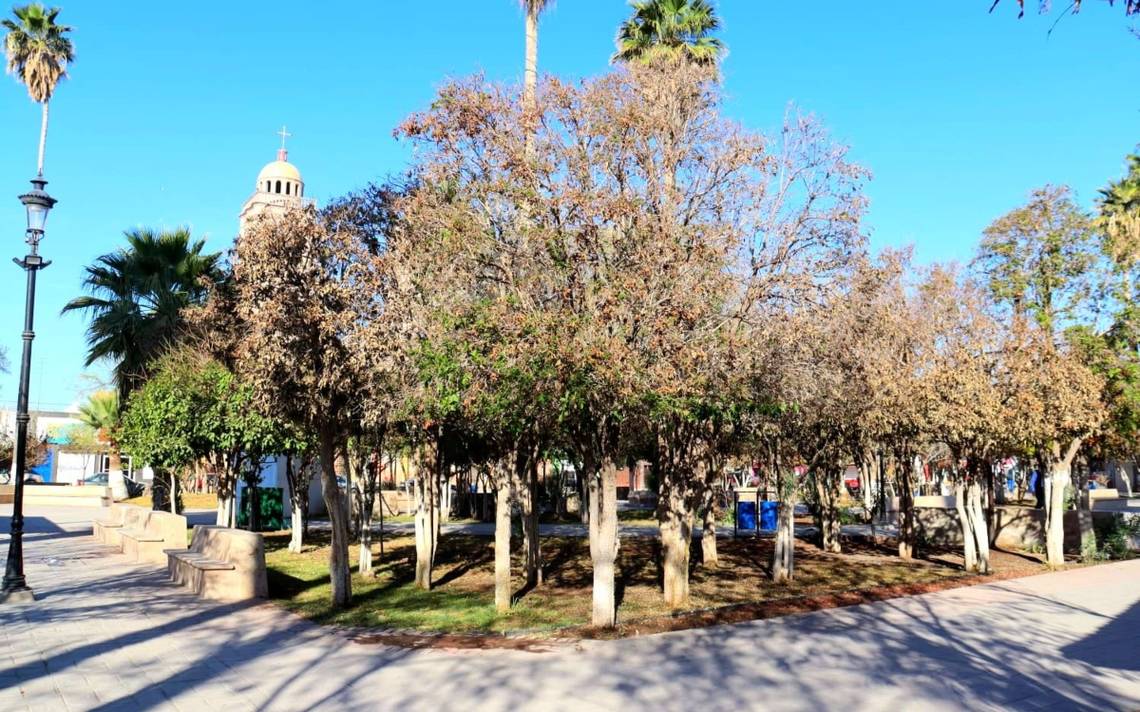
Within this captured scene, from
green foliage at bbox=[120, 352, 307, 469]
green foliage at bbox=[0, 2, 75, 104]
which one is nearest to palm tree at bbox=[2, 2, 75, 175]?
green foliage at bbox=[0, 2, 75, 104]

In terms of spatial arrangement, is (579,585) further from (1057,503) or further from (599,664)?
(1057,503)

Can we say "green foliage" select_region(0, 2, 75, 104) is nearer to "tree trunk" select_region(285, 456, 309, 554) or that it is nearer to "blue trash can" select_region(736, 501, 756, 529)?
"tree trunk" select_region(285, 456, 309, 554)

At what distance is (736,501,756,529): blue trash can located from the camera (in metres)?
28.0

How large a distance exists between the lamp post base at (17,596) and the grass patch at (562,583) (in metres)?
3.50

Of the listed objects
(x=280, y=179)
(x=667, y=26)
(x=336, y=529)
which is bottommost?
(x=336, y=529)

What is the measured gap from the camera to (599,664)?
30.1ft

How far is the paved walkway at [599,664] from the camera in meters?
7.80

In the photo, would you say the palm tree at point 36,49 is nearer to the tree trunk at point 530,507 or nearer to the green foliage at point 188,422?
the green foliage at point 188,422

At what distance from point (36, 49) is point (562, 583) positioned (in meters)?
21.2

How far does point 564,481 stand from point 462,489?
14.3ft

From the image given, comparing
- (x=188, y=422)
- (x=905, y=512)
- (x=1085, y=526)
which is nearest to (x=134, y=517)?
(x=188, y=422)

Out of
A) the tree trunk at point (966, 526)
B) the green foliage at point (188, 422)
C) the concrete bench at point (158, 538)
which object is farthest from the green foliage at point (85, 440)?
the tree trunk at point (966, 526)

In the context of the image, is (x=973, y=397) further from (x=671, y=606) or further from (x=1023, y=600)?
(x=671, y=606)

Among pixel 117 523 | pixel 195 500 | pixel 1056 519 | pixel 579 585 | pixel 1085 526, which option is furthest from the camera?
pixel 195 500
